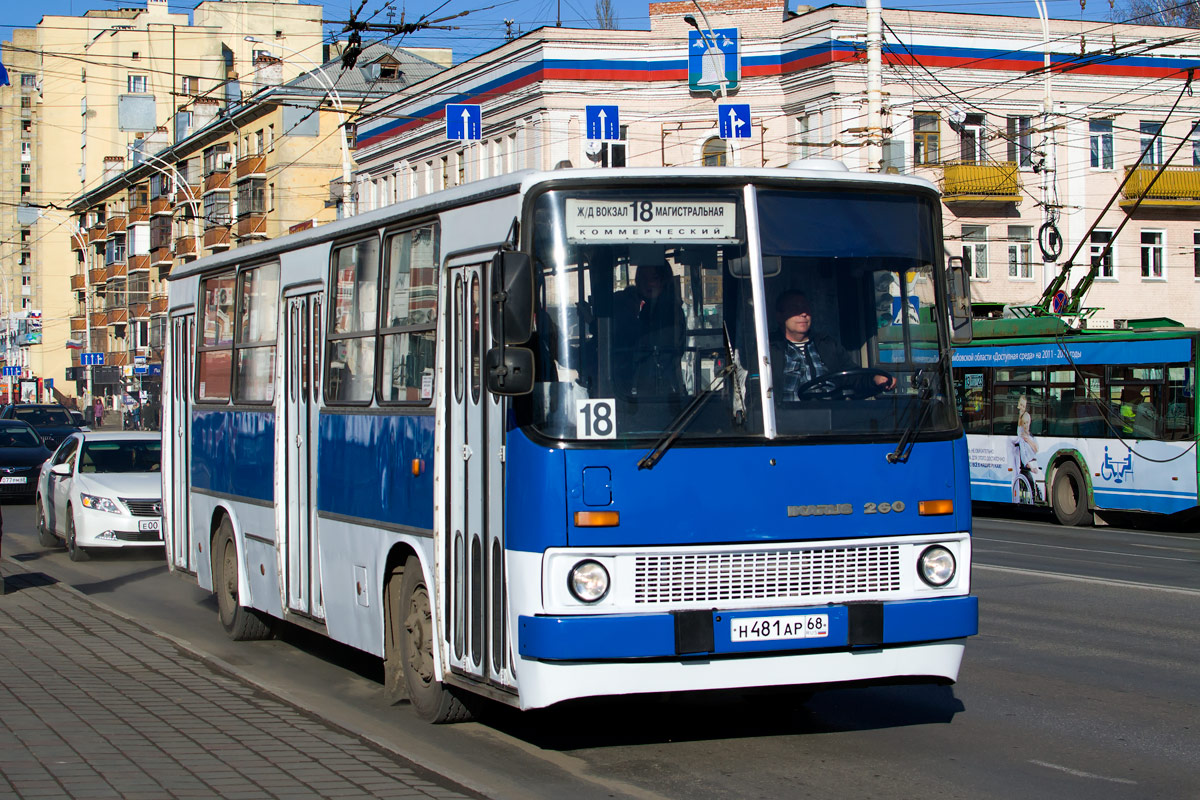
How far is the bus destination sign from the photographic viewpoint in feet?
23.5

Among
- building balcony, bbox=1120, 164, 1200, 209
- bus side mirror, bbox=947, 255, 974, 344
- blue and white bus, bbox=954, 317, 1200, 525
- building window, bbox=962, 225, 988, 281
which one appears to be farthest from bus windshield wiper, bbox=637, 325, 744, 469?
building balcony, bbox=1120, 164, 1200, 209

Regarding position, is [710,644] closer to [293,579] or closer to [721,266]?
[721,266]

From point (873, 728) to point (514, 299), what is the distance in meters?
3.19

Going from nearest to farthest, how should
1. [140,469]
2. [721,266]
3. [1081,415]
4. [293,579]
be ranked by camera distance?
[721,266] < [293,579] < [140,469] < [1081,415]

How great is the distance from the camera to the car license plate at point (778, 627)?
6.98m

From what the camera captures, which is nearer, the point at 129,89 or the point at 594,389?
the point at 594,389

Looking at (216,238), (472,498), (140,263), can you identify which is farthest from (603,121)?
(140,263)

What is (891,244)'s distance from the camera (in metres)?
7.67

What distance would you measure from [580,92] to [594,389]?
43806 mm

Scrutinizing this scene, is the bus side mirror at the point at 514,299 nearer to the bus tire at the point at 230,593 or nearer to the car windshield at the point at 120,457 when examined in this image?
the bus tire at the point at 230,593

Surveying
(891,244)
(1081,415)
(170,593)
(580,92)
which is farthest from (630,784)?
(580,92)

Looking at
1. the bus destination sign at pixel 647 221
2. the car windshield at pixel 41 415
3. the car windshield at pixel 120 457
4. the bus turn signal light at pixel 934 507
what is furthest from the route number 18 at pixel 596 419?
the car windshield at pixel 41 415

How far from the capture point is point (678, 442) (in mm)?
7031

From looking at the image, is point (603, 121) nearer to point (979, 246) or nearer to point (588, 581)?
point (588, 581)
